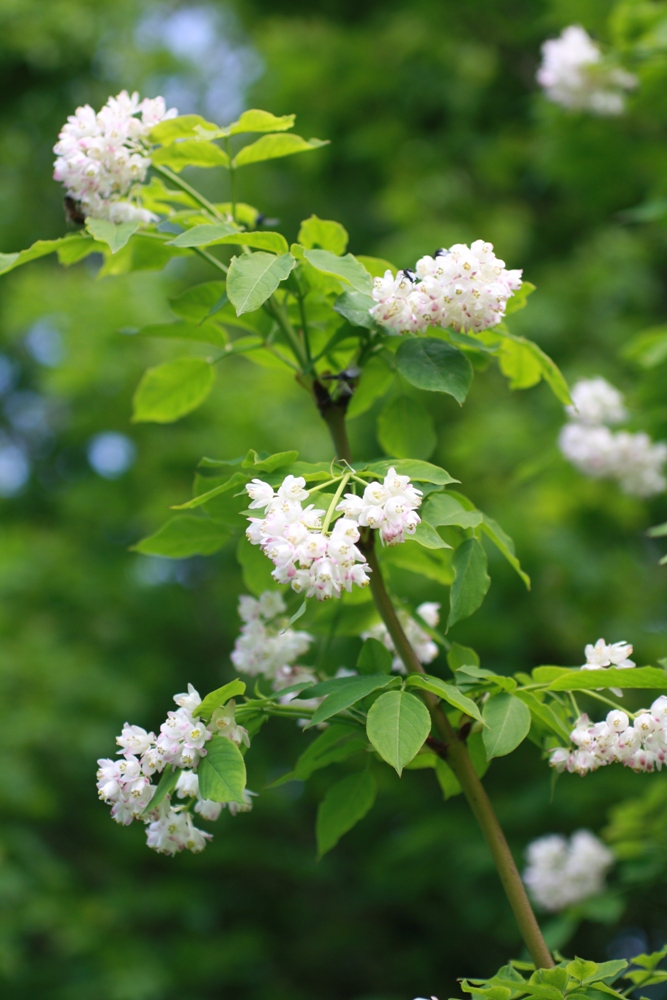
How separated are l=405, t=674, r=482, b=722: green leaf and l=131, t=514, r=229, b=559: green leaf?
1.29 feet

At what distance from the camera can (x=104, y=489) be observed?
19.4ft

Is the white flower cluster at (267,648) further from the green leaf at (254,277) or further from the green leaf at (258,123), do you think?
the green leaf at (258,123)

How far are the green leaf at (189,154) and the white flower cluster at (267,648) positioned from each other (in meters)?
0.65

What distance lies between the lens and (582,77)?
3121mm

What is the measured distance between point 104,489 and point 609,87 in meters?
3.87

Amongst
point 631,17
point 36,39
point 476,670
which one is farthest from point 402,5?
point 476,670

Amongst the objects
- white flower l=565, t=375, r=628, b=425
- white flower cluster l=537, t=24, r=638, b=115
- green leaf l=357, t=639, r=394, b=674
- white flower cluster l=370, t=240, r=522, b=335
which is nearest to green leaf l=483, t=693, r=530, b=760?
green leaf l=357, t=639, r=394, b=674

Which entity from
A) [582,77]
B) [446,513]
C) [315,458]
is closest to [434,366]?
[446,513]

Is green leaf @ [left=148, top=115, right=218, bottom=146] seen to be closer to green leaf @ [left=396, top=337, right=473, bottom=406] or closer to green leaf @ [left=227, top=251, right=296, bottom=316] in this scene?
green leaf @ [left=227, top=251, right=296, bottom=316]

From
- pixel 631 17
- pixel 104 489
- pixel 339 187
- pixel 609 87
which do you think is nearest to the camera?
pixel 631 17

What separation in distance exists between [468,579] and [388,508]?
17 cm

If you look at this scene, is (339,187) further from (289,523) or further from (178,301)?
(289,523)

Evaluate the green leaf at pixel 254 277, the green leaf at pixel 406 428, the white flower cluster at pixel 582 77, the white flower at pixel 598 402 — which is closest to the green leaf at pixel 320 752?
the green leaf at pixel 406 428

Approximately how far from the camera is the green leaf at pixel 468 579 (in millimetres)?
1133
